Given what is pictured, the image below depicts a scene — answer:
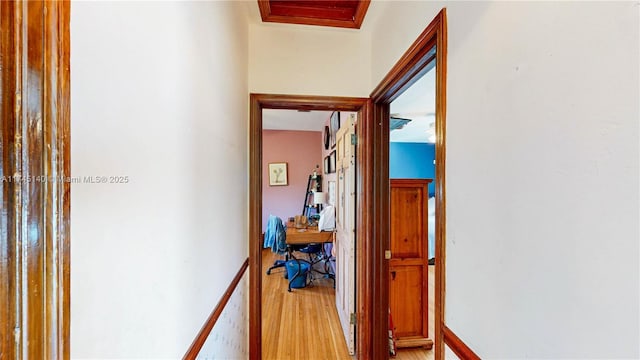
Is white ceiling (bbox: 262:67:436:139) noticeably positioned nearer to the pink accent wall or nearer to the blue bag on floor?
the pink accent wall

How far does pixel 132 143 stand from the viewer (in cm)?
55

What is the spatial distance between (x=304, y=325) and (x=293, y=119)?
3259 millimetres

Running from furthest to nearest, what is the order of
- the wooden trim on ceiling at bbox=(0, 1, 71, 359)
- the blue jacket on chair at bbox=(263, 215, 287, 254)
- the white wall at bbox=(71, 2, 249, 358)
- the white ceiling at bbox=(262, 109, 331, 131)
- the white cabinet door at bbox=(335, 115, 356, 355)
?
the white ceiling at bbox=(262, 109, 331, 131)
the blue jacket on chair at bbox=(263, 215, 287, 254)
the white cabinet door at bbox=(335, 115, 356, 355)
the white wall at bbox=(71, 2, 249, 358)
the wooden trim on ceiling at bbox=(0, 1, 71, 359)

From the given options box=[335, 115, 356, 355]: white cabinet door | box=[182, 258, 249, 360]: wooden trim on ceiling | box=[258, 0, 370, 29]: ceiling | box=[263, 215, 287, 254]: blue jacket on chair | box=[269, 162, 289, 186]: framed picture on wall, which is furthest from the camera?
box=[269, 162, 289, 186]: framed picture on wall

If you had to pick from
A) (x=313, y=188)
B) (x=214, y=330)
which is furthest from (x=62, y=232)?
(x=313, y=188)

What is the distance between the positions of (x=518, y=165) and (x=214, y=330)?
1.16 m

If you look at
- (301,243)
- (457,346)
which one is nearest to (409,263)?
(457,346)

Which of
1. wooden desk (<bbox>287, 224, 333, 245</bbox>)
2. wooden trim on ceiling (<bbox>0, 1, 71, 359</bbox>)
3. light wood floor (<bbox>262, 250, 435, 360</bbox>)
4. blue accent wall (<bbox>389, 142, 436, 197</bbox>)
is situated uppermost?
blue accent wall (<bbox>389, 142, 436, 197</bbox>)

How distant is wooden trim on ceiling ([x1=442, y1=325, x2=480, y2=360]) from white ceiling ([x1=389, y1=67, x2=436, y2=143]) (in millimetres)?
1645

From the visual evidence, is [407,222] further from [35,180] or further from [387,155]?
[35,180]

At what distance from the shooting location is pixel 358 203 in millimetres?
2057

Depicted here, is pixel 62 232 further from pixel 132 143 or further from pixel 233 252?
pixel 233 252

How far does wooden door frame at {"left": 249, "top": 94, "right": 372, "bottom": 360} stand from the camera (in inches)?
74.0

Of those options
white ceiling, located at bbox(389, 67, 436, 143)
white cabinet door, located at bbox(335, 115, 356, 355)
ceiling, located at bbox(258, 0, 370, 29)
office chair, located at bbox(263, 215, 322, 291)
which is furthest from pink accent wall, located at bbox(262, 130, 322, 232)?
ceiling, located at bbox(258, 0, 370, 29)
